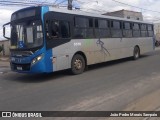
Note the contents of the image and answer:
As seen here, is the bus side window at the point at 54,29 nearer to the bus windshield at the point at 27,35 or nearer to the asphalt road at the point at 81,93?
the bus windshield at the point at 27,35

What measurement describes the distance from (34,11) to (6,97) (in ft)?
14.2

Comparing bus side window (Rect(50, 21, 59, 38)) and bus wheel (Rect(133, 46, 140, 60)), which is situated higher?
bus side window (Rect(50, 21, 59, 38))

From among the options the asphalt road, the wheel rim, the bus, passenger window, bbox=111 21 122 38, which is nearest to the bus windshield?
the bus

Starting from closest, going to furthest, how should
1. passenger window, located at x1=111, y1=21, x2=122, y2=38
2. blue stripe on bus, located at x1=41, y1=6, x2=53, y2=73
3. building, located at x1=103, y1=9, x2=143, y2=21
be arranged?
1. blue stripe on bus, located at x1=41, y1=6, x2=53, y2=73
2. passenger window, located at x1=111, y1=21, x2=122, y2=38
3. building, located at x1=103, y1=9, x2=143, y2=21

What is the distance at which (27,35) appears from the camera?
464 inches

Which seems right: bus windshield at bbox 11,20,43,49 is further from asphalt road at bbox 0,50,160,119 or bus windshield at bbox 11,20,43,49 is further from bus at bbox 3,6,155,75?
asphalt road at bbox 0,50,160,119

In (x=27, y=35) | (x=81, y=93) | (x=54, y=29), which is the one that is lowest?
(x=81, y=93)

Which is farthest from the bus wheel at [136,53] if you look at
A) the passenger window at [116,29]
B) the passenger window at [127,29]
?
the passenger window at [116,29]

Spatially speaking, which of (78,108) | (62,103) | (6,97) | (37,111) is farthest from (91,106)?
(6,97)

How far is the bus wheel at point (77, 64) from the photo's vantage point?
42.9ft

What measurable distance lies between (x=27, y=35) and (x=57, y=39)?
126 centimetres

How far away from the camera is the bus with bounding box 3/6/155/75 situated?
1154 centimetres

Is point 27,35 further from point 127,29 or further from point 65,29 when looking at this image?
point 127,29

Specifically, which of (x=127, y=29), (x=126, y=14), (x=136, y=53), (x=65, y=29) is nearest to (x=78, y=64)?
(x=65, y=29)
